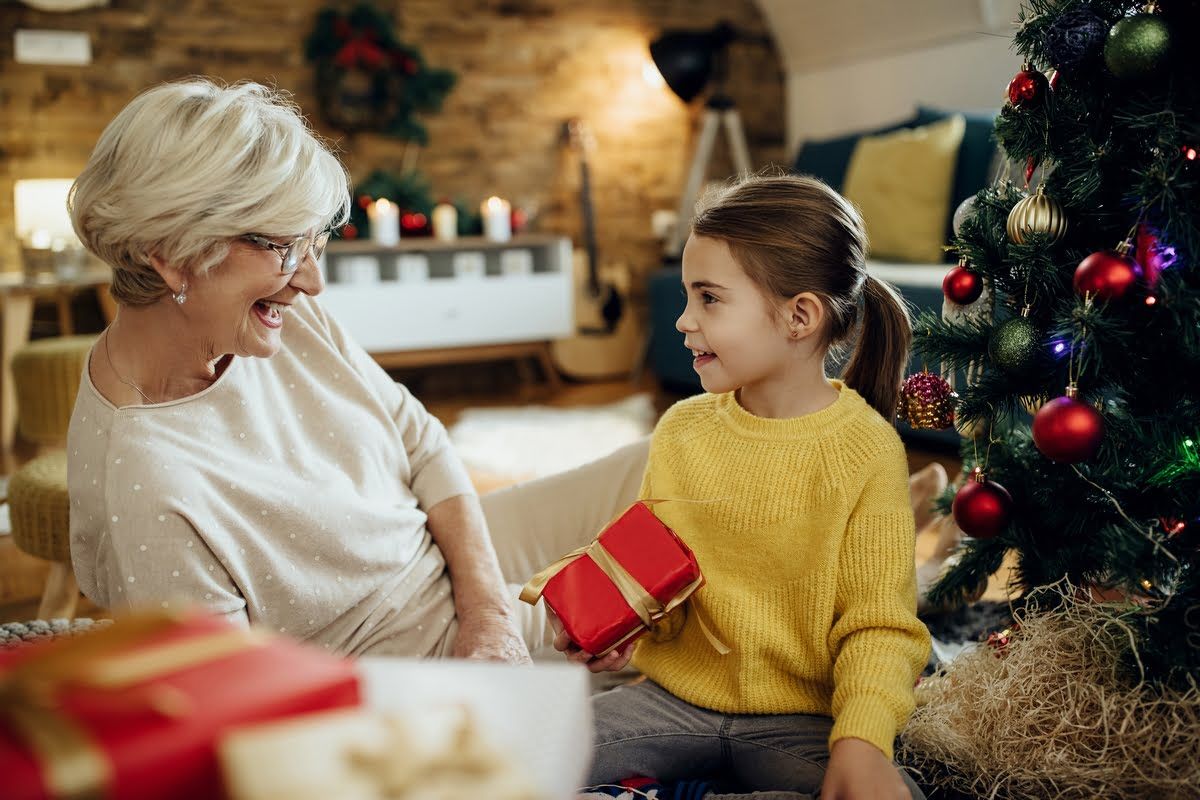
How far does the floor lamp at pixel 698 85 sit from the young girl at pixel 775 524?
3.68 m

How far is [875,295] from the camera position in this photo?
1.33m

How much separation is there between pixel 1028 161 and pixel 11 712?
1.21 m

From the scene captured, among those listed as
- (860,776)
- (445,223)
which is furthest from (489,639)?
(445,223)

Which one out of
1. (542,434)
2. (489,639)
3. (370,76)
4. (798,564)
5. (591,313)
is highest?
(370,76)

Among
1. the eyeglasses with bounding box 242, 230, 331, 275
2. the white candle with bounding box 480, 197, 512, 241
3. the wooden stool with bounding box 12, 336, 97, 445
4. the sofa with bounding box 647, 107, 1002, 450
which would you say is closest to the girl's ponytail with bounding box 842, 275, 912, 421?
the eyeglasses with bounding box 242, 230, 331, 275

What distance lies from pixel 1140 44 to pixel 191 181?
98cm

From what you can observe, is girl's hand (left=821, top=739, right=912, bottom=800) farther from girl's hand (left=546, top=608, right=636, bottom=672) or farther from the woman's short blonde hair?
the woman's short blonde hair

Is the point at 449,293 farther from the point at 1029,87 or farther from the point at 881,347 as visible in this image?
the point at 1029,87

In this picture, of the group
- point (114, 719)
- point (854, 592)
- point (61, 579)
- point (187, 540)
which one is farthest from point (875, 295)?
point (61, 579)

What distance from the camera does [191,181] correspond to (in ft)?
3.64

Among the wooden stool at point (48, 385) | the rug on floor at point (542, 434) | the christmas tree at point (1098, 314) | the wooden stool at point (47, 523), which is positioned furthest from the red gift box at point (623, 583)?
the wooden stool at point (48, 385)

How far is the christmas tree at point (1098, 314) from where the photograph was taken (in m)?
1.06

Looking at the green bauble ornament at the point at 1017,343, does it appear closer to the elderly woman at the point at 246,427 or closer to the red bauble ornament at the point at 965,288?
the red bauble ornament at the point at 965,288

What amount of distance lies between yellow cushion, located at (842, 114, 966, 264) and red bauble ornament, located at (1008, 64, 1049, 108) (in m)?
2.59
